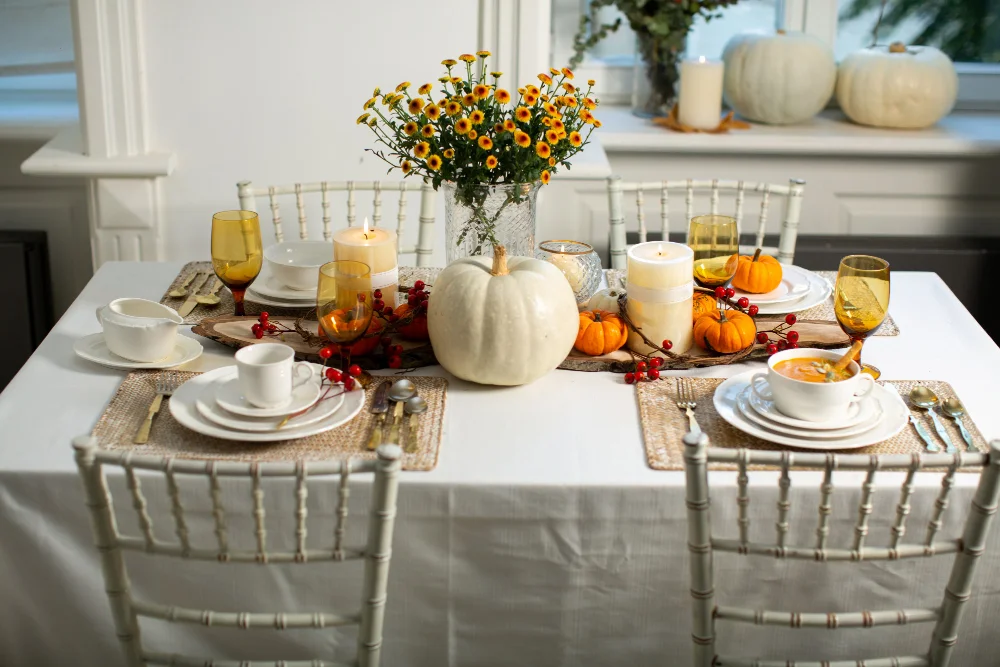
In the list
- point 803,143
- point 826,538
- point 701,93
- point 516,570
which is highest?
point 701,93

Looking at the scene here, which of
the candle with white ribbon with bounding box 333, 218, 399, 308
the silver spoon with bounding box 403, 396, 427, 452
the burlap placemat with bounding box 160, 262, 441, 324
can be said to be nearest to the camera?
the silver spoon with bounding box 403, 396, 427, 452

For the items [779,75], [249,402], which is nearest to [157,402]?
[249,402]

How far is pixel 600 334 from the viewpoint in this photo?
1.63 meters

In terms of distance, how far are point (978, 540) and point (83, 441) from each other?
954 millimetres

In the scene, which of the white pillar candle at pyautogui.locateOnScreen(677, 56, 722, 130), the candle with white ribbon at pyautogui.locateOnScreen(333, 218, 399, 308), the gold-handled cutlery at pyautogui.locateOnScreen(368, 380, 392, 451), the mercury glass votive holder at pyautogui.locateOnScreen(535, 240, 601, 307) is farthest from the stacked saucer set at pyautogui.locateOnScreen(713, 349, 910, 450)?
the white pillar candle at pyautogui.locateOnScreen(677, 56, 722, 130)

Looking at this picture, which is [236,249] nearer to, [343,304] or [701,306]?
[343,304]

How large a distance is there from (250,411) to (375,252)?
0.38 meters

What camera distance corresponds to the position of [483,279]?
1.50 meters

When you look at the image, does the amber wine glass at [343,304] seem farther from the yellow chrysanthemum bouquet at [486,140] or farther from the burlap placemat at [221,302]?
the burlap placemat at [221,302]

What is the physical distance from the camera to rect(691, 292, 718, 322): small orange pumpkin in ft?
5.57

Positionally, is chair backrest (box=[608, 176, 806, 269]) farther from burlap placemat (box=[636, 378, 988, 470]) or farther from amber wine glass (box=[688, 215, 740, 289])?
burlap placemat (box=[636, 378, 988, 470])

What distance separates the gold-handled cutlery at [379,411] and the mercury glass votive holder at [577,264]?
1.12 feet

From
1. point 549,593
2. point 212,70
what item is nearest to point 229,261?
point 549,593

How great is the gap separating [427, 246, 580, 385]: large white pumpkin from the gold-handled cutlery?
Result: 0.10 meters
